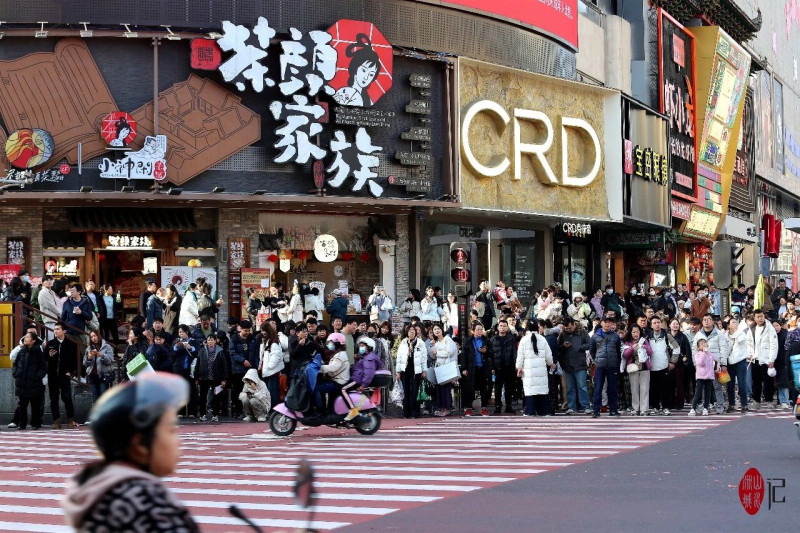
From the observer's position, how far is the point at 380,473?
15.8m

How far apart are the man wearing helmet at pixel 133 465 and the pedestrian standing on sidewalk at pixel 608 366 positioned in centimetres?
2206

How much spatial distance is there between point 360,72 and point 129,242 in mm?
6787

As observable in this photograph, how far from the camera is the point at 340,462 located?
17.3 metres

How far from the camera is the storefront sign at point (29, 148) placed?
30294 millimetres

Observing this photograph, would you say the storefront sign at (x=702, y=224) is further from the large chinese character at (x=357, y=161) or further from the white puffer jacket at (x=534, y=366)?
the white puffer jacket at (x=534, y=366)

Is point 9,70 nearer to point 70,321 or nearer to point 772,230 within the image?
point 70,321

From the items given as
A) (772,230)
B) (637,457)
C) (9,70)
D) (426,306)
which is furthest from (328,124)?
(772,230)

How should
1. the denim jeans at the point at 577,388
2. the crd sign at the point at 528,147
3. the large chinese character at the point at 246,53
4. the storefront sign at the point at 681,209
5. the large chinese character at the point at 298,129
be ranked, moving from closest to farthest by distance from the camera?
the denim jeans at the point at 577,388 → the large chinese character at the point at 246,53 → the large chinese character at the point at 298,129 → the crd sign at the point at 528,147 → the storefront sign at the point at 681,209

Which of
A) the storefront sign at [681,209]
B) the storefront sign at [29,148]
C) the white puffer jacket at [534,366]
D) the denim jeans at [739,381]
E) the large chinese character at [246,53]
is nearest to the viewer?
the white puffer jacket at [534,366]

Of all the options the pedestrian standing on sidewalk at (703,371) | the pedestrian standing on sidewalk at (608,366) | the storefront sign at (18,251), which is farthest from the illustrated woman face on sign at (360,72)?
the pedestrian standing on sidewalk at (703,371)

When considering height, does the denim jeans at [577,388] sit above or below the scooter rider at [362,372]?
below

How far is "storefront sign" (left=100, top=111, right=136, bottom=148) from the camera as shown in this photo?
100 ft

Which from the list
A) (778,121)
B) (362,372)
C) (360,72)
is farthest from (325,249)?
(778,121)

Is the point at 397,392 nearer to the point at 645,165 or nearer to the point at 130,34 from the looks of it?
the point at 130,34
